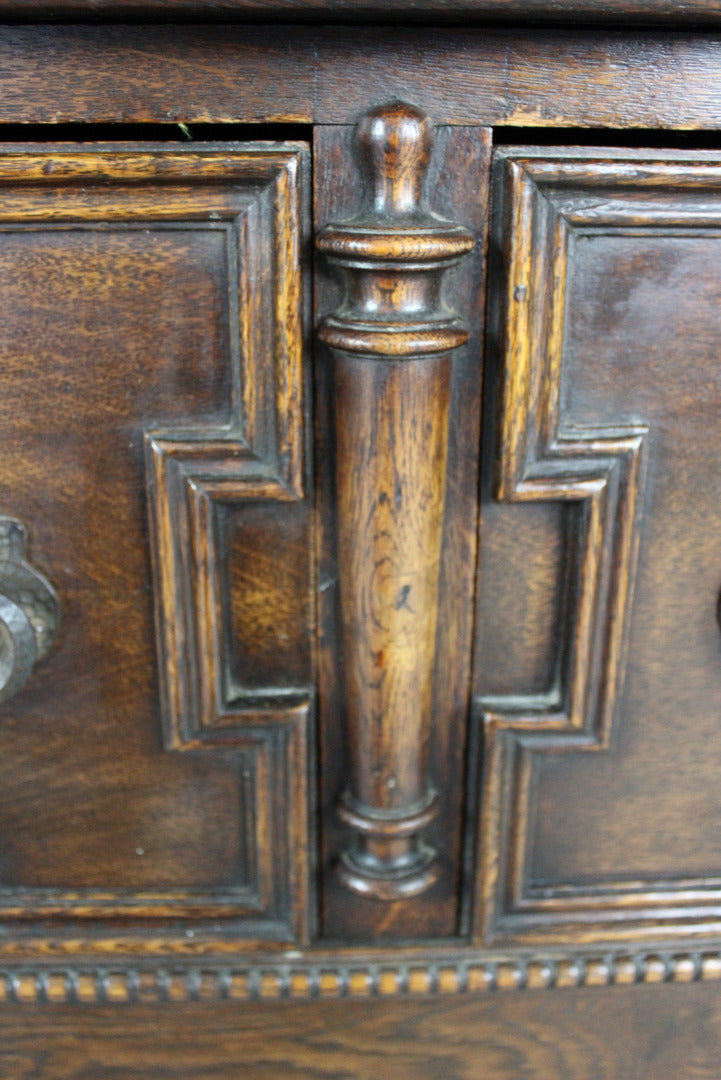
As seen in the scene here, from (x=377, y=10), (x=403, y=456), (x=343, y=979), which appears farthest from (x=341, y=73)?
(x=343, y=979)

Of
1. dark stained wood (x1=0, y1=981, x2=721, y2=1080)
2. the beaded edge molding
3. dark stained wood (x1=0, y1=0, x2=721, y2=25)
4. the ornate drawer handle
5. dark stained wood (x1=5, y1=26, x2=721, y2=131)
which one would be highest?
dark stained wood (x1=0, y1=0, x2=721, y2=25)

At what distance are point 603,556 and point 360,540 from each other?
12cm

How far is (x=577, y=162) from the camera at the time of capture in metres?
0.40

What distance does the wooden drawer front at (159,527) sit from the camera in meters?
0.41

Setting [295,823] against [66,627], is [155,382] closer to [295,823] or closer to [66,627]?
[66,627]

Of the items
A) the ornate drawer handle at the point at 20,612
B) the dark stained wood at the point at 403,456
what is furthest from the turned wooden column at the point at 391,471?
the ornate drawer handle at the point at 20,612

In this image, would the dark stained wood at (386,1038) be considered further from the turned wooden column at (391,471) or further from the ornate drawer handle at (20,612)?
the ornate drawer handle at (20,612)

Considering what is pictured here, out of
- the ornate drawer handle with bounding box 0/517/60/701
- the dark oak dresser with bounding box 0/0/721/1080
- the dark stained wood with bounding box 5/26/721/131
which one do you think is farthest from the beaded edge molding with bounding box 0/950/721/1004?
the dark stained wood with bounding box 5/26/721/131

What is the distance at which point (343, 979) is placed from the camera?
52 cm

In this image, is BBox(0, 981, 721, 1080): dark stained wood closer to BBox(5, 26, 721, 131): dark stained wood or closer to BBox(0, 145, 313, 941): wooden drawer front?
BBox(0, 145, 313, 941): wooden drawer front

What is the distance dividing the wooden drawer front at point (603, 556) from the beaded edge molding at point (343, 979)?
2 cm

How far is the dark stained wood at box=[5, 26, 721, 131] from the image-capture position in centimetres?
39

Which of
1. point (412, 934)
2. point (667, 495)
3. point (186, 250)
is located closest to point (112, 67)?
point (186, 250)

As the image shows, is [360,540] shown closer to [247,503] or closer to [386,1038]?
[247,503]
